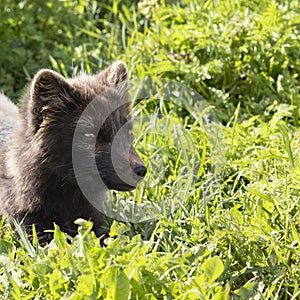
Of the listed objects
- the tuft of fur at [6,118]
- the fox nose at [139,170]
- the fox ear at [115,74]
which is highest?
the fox ear at [115,74]

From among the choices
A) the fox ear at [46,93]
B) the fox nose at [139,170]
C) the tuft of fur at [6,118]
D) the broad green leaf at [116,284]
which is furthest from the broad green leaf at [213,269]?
the tuft of fur at [6,118]

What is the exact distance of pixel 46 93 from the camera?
5.05 m

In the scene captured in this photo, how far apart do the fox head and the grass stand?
0.46 meters

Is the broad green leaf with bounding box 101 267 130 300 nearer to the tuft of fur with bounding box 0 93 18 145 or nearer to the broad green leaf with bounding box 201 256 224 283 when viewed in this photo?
the broad green leaf with bounding box 201 256 224 283

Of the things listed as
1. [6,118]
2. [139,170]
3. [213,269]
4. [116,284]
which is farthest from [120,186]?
[6,118]

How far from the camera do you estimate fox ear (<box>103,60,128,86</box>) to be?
17.5 feet

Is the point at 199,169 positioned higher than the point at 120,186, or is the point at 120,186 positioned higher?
the point at 120,186

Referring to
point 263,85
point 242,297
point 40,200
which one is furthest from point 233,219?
point 263,85

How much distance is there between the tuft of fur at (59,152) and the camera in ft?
16.4

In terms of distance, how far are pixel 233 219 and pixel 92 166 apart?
3.21 feet

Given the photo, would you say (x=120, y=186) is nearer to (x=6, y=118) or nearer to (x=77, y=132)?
(x=77, y=132)

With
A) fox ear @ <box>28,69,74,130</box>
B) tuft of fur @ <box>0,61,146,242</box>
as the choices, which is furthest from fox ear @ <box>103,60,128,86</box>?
fox ear @ <box>28,69,74,130</box>

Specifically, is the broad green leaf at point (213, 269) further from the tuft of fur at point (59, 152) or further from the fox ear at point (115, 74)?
the fox ear at point (115, 74)

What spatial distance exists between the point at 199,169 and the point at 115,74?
93 centimetres
